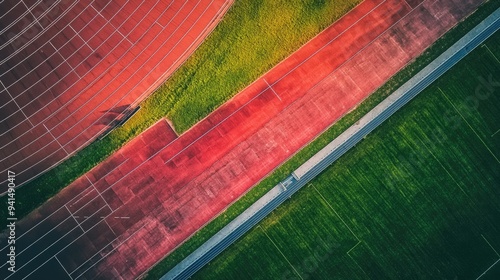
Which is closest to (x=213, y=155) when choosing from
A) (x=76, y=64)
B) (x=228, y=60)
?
(x=228, y=60)

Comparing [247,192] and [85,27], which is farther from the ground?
[85,27]

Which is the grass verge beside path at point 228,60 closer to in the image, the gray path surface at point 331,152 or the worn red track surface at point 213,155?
the worn red track surface at point 213,155

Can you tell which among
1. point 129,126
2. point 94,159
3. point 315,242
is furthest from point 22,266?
point 315,242

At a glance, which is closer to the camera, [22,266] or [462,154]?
[22,266]

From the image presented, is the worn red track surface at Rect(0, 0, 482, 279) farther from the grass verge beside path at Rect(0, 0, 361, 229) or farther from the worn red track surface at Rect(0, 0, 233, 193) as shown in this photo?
the worn red track surface at Rect(0, 0, 233, 193)

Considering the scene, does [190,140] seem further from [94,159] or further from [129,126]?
[94,159]

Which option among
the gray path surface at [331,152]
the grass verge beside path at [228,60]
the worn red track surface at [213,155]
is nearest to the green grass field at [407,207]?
the gray path surface at [331,152]

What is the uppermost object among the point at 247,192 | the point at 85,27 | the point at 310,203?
the point at 85,27
